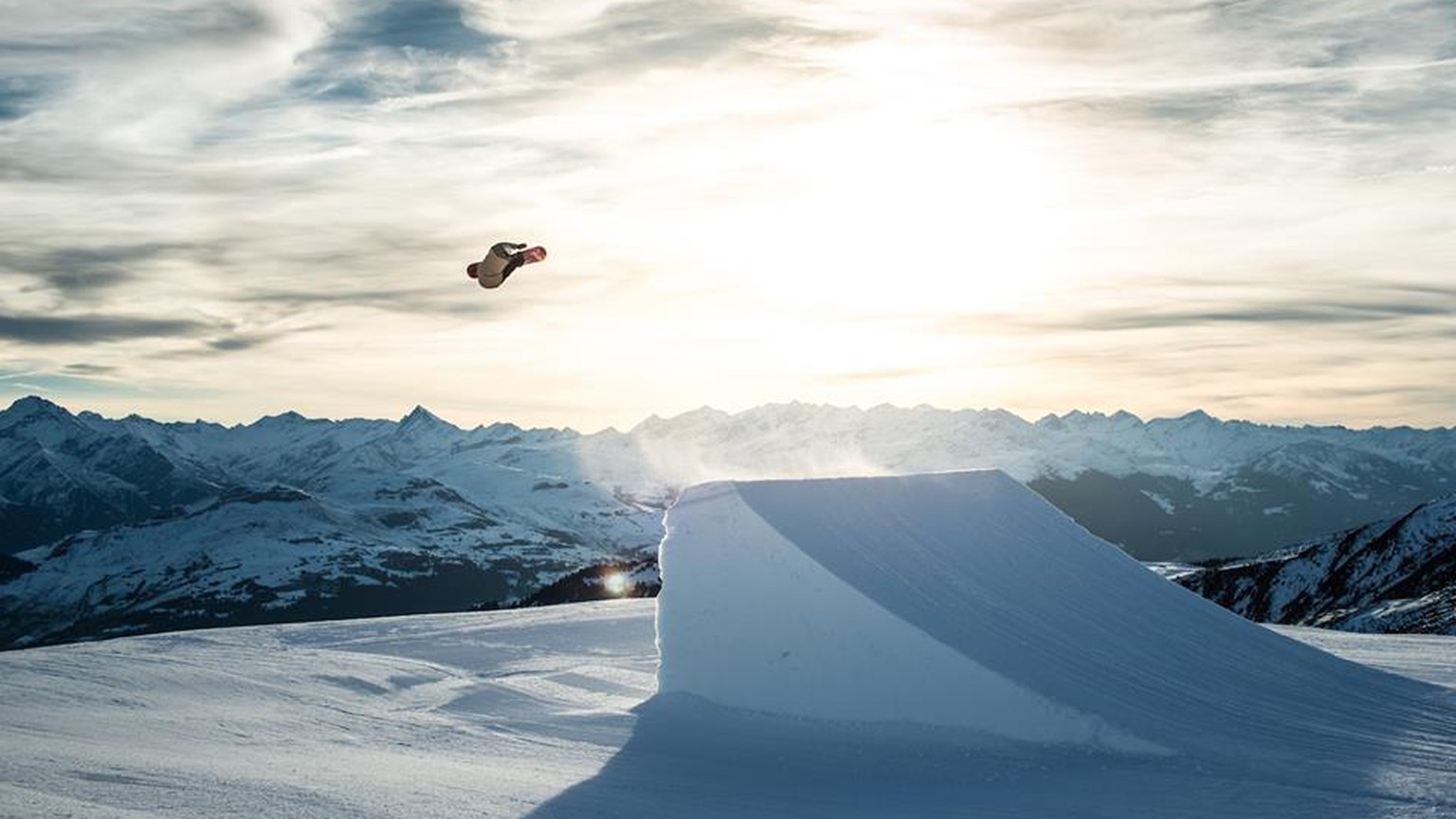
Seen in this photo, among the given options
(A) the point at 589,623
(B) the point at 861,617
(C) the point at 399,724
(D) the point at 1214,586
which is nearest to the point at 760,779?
(B) the point at 861,617

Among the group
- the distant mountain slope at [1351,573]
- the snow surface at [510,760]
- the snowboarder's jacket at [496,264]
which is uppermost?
the snowboarder's jacket at [496,264]

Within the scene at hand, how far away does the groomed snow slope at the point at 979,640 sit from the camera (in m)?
18.5

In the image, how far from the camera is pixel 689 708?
21000 millimetres

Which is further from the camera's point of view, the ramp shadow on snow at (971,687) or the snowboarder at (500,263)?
the snowboarder at (500,263)

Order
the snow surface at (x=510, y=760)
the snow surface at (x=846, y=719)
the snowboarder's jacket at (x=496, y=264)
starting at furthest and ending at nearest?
the snowboarder's jacket at (x=496, y=264) → the snow surface at (x=846, y=719) → the snow surface at (x=510, y=760)

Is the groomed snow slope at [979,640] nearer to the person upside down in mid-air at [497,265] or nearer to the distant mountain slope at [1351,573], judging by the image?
the person upside down in mid-air at [497,265]

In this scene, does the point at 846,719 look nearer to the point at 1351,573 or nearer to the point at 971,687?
the point at 971,687

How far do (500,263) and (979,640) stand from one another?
1411 centimetres

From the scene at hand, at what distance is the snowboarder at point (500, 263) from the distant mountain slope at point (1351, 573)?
94868 mm

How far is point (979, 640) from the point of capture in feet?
64.5

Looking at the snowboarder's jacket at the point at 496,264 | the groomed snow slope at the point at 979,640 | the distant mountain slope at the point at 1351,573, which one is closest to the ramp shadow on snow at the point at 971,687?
the groomed snow slope at the point at 979,640

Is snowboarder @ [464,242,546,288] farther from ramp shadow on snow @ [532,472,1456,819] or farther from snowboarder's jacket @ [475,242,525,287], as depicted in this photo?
ramp shadow on snow @ [532,472,1456,819]

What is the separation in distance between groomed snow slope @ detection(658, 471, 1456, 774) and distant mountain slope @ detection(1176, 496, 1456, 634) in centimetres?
9151

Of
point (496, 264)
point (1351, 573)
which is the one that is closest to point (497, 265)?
point (496, 264)
